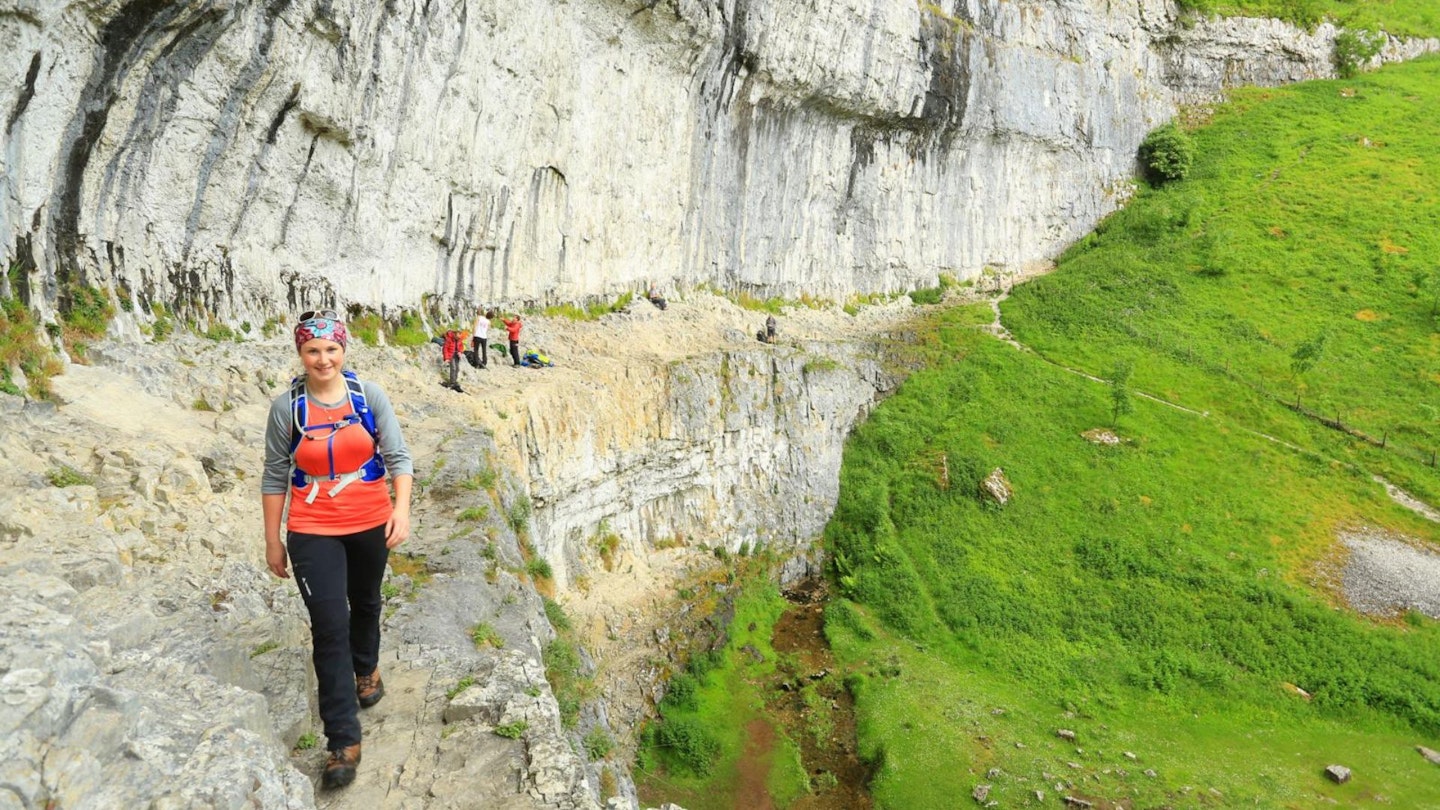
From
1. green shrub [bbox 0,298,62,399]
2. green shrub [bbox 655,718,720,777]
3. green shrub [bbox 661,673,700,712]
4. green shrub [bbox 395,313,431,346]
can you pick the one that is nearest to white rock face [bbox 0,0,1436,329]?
green shrub [bbox 395,313,431,346]

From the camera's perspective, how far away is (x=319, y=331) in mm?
4508

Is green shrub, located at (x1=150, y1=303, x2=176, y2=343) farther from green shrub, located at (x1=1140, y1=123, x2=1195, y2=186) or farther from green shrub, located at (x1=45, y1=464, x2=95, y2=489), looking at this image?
green shrub, located at (x1=1140, y1=123, x2=1195, y2=186)

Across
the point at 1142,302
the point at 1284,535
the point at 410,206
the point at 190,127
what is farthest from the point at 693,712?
the point at 1142,302

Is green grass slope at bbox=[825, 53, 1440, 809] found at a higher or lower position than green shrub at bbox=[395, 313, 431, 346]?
lower

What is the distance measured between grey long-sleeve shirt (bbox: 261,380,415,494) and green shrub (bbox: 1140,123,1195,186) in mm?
64249

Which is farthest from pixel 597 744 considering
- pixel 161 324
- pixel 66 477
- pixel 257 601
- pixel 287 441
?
pixel 287 441

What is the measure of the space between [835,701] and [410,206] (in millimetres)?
17883

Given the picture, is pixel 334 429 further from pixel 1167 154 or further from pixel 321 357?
pixel 1167 154

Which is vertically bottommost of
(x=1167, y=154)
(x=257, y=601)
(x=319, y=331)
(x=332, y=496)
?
(x=257, y=601)

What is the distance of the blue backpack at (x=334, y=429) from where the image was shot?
462 cm

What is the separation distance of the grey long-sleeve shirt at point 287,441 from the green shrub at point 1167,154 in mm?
64249

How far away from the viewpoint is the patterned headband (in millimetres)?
4477

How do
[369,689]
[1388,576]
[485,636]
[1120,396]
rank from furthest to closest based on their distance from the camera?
[1120,396] < [1388,576] < [485,636] < [369,689]

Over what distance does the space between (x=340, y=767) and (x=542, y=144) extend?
2125 centimetres
